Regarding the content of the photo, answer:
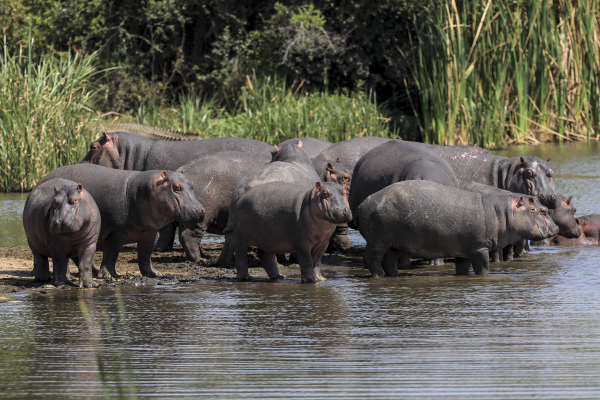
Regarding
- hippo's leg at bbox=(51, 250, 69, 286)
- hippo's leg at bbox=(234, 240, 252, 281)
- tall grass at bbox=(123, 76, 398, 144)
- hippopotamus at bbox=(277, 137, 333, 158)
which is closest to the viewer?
hippo's leg at bbox=(51, 250, 69, 286)

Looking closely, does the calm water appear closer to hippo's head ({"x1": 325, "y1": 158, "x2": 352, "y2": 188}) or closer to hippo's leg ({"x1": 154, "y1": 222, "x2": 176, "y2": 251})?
hippo's head ({"x1": 325, "y1": 158, "x2": 352, "y2": 188})

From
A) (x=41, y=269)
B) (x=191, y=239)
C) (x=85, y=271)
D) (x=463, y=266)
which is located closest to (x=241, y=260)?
(x=85, y=271)

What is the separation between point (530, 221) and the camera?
6980mm

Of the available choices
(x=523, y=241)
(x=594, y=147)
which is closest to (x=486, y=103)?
(x=594, y=147)

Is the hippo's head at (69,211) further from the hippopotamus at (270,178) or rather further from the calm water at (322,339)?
the hippopotamus at (270,178)

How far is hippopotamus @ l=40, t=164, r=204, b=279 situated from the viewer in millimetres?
6914

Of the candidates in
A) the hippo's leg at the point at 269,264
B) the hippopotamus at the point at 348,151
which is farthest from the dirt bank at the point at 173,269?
the hippopotamus at the point at 348,151

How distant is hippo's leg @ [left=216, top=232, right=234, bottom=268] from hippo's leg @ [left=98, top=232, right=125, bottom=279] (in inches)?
37.0

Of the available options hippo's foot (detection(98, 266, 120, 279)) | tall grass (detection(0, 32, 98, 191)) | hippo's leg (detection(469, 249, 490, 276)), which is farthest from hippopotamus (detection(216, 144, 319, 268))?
tall grass (detection(0, 32, 98, 191))

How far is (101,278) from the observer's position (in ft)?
22.7

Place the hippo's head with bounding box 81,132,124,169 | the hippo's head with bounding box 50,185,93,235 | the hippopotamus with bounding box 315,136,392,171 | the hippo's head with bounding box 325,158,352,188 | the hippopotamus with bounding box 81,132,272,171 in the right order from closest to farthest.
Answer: the hippo's head with bounding box 50,185,93,235 < the hippo's head with bounding box 325,158,352,188 < the hippopotamus with bounding box 81,132,272,171 < the hippo's head with bounding box 81,132,124,169 < the hippopotamus with bounding box 315,136,392,171

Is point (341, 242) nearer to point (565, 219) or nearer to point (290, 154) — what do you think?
point (290, 154)

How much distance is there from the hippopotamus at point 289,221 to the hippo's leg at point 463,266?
3.66 ft

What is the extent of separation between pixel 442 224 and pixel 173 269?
7.85 feet
